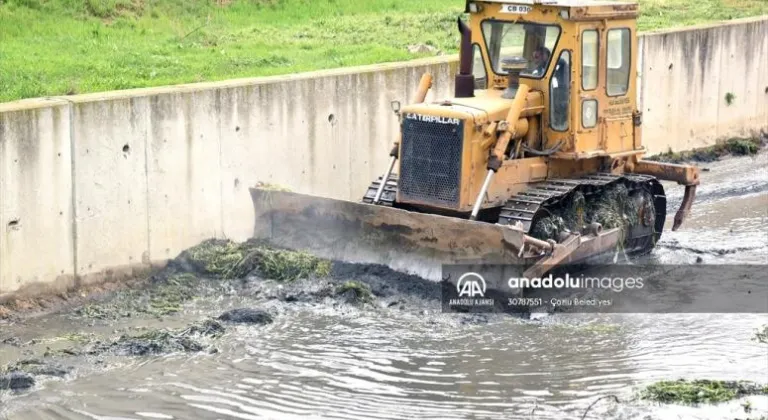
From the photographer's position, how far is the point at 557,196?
1398 cm

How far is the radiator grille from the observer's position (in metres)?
13.7

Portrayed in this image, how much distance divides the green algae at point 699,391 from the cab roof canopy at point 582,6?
452 cm

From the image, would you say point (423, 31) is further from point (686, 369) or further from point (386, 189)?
point (686, 369)

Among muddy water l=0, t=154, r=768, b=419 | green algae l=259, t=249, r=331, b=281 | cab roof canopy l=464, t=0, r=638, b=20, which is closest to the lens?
muddy water l=0, t=154, r=768, b=419

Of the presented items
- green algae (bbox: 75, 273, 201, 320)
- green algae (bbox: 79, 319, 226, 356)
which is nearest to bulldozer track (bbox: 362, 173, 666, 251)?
green algae (bbox: 75, 273, 201, 320)

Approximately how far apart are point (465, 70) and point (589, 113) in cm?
142

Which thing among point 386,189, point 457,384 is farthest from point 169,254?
point 457,384

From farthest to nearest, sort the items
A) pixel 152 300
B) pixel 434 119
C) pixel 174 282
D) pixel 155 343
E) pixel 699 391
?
1. pixel 174 282
2. pixel 152 300
3. pixel 434 119
4. pixel 155 343
5. pixel 699 391

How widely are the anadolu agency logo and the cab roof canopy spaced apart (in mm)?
2980

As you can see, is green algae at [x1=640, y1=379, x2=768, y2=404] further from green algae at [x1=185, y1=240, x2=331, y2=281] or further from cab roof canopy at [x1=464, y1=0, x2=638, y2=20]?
cab roof canopy at [x1=464, y1=0, x2=638, y2=20]

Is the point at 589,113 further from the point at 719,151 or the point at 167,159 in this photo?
the point at 719,151

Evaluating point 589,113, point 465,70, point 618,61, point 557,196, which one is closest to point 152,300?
point 465,70

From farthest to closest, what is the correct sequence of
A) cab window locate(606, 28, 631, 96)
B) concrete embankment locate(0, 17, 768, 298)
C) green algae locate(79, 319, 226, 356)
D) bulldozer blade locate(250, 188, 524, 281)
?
cab window locate(606, 28, 631, 96), concrete embankment locate(0, 17, 768, 298), bulldozer blade locate(250, 188, 524, 281), green algae locate(79, 319, 226, 356)

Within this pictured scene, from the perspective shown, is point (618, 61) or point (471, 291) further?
point (618, 61)
